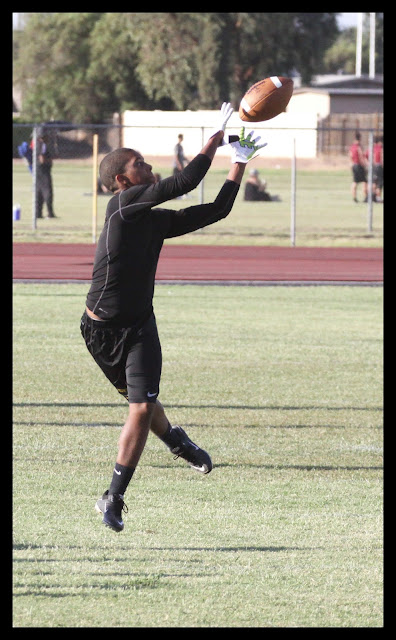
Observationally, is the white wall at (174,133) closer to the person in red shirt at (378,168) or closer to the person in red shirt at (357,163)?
the person in red shirt at (378,168)

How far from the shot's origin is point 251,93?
7.27 metres

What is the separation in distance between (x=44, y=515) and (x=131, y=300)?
1397 mm

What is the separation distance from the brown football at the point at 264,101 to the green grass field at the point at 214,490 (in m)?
2.38

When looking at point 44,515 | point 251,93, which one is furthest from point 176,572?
point 251,93

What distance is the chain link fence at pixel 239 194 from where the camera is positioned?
2608cm

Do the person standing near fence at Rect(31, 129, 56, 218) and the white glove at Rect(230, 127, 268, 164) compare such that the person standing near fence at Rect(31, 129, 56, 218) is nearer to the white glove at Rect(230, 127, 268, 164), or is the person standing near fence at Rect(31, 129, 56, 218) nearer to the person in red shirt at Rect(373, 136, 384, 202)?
the person in red shirt at Rect(373, 136, 384, 202)

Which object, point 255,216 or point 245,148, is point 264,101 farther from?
point 255,216

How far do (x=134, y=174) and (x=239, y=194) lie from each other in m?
35.6

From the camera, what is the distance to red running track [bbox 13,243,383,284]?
20281 mm

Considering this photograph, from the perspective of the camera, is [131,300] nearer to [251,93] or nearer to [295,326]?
[251,93]

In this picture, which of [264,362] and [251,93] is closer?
[251,93]

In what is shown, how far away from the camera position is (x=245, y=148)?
6.81 metres

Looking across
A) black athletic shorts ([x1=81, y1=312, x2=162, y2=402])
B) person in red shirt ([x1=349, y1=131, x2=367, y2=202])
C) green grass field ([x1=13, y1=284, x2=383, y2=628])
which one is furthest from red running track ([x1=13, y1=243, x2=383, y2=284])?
black athletic shorts ([x1=81, y1=312, x2=162, y2=402])

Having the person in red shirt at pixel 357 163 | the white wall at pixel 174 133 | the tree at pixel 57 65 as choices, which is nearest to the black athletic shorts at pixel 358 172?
the person in red shirt at pixel 357 163
